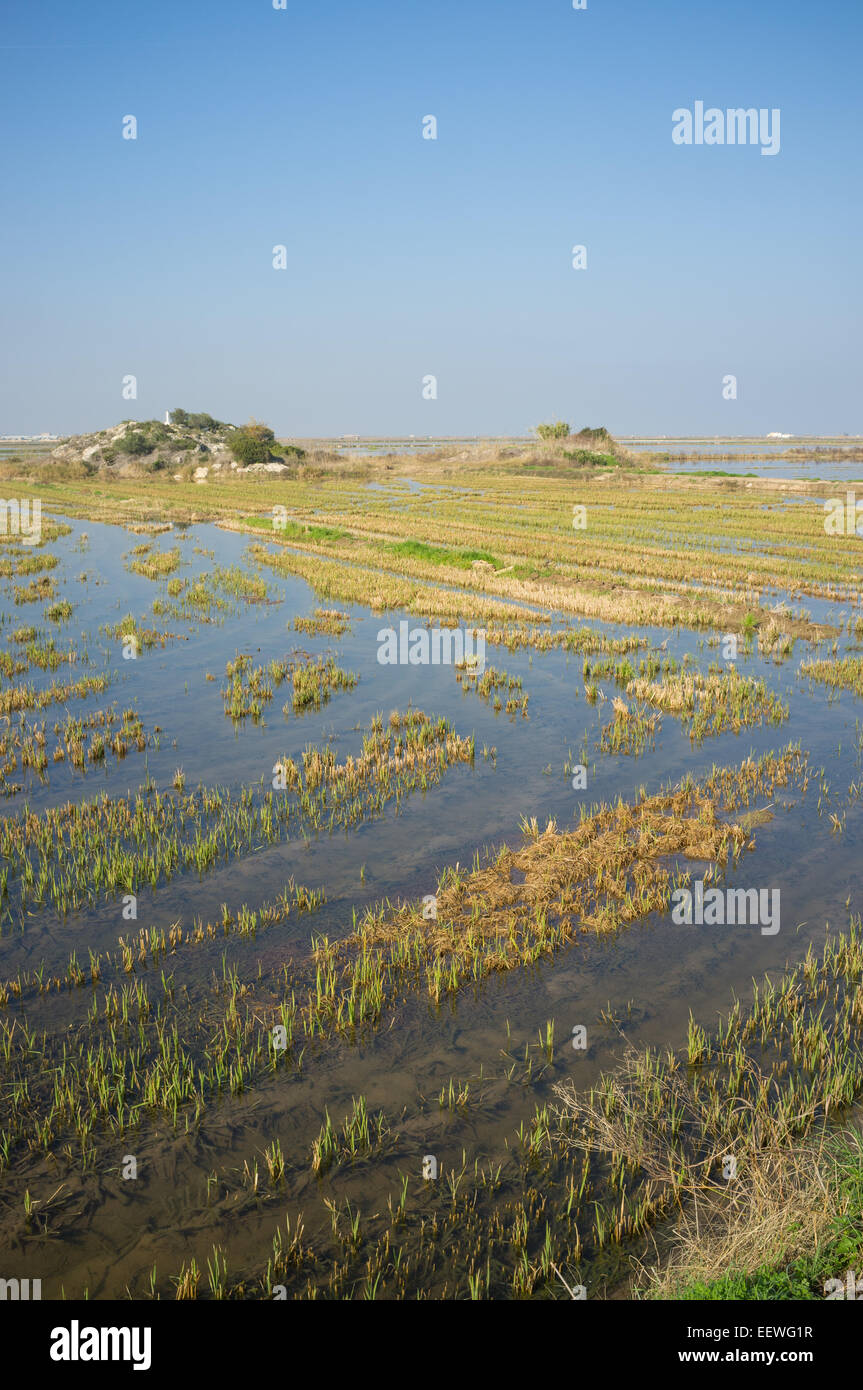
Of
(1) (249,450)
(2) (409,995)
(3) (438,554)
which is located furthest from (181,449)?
(2) (409,995)

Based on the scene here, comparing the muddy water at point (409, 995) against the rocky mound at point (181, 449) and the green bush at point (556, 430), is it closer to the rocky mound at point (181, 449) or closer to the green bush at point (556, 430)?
the rocky mound at point (181, 449)

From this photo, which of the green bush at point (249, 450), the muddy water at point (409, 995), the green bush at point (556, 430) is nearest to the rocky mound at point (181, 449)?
the green bush at point (249, 450)

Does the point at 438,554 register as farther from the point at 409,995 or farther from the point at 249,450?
the point at 249,450

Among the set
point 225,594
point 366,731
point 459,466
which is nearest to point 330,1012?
point 366,731

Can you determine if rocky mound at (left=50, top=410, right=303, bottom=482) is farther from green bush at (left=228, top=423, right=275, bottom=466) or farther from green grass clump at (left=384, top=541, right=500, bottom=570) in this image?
green grass clump at (left=384, top=541, right=500, bottom=570)

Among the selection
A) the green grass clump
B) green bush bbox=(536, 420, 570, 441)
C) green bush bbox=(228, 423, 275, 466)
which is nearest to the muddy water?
the green grass clump

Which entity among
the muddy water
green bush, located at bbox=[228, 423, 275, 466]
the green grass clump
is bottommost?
the muddy water

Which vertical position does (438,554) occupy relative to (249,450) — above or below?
below
